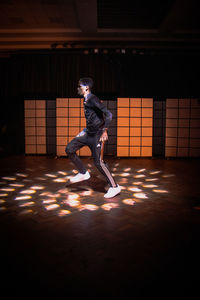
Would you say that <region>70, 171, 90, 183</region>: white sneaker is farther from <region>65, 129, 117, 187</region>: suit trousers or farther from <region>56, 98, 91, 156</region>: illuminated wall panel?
<region>56, 98, 91, 156</region>: illuminated wall panel

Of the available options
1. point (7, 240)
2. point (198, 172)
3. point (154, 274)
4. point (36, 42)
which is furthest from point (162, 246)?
point (36, 42)

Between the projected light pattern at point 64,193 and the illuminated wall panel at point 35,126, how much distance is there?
2.24 metres

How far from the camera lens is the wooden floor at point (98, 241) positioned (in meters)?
1.26

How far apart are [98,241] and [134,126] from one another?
4.54 meters

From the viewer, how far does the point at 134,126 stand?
6004mm

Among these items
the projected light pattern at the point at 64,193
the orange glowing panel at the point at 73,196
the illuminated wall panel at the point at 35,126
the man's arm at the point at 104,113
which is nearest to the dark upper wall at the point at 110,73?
the illuminated wall panel at the point at 35,126

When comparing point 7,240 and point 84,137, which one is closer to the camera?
point 7,240

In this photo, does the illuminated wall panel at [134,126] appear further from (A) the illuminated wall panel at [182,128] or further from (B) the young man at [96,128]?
(B) the young man at [96,128]

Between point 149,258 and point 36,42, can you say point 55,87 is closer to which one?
point 36,42

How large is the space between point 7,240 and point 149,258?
104 centimetres

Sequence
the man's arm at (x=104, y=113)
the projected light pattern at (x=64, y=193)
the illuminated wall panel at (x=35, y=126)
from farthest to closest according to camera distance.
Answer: the illuminated wall panel at (x=35, y=126) → the man's arm at (x=104, y=113) → the projected light pattern at (x=64, y=193)

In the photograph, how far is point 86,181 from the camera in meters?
3.64

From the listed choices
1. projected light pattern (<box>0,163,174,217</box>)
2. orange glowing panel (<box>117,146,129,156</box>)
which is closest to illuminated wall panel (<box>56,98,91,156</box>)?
orange glowing panel (<box>117,146,129,156</box>)

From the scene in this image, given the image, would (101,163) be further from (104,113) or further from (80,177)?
(80,177)
